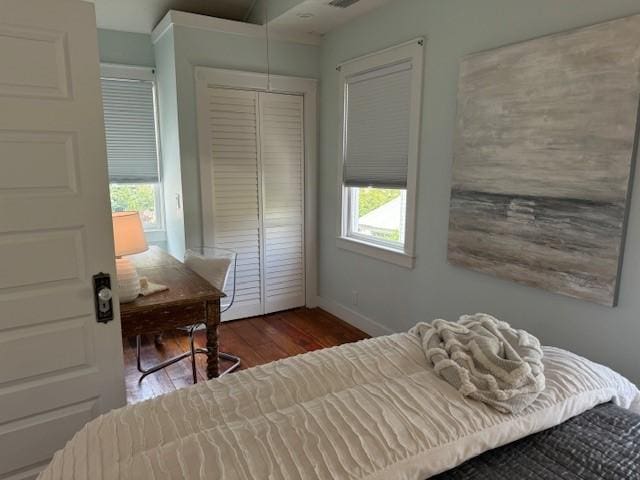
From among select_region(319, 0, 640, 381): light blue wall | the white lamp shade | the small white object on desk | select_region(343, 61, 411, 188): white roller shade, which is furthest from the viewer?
select_region(343, 61, 411, 188): white roller shade

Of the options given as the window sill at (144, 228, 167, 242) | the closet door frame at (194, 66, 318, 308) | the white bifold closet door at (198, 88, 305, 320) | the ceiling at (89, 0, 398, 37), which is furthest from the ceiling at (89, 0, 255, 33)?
the window sill at (144, 228, 167, 242)

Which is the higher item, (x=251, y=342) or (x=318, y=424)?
(x=318, y=424)

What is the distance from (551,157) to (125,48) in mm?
3510

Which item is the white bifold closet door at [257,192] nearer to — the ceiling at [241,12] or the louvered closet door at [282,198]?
the louvered closet door at [282,198]

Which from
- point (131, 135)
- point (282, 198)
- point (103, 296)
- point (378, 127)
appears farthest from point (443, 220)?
point (131, 135)

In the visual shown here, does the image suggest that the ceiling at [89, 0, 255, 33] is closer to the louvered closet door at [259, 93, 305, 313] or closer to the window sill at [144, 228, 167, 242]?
the louvered closet door at [259, 93, 305, 313]

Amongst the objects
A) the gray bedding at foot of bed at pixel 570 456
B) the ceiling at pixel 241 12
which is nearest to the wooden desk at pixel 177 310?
the gray bedding at foot of bed at pixel 570 456

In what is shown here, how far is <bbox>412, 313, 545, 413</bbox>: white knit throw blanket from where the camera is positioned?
1.23 m

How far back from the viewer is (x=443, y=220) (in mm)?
2789

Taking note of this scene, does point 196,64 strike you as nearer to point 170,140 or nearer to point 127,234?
point 170,140

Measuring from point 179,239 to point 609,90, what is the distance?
3.21m

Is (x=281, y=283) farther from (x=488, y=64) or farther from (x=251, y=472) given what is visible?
(x=251, y=472)

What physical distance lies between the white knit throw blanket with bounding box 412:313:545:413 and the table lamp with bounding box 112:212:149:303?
145cm

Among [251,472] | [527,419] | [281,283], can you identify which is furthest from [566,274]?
[281,283]
